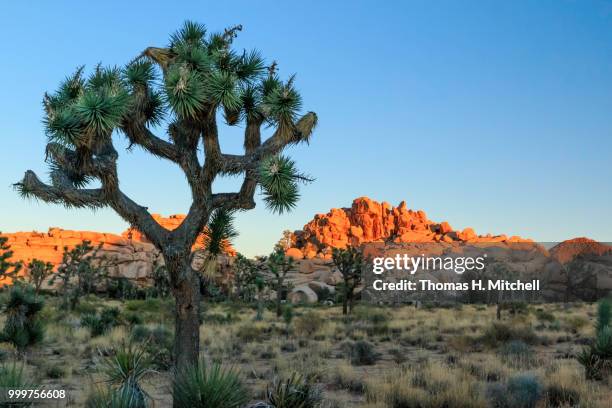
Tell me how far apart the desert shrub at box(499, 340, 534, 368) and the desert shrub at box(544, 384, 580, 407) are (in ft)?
12.7

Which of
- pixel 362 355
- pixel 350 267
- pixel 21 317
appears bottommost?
pixel 362 355

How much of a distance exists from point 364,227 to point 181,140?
129589 mm

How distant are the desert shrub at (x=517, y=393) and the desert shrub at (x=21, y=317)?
36.5 ft

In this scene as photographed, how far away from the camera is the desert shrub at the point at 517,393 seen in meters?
9.33

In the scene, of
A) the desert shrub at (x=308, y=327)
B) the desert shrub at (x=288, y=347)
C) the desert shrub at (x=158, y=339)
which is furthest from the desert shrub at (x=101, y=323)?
the desert shrub at (x=308, y=327)

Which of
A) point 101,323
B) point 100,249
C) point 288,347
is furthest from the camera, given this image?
point 100,249

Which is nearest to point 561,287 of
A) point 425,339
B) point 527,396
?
point 425,339

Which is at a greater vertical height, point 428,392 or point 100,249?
point 100,249

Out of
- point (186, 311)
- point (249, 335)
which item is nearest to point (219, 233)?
point (186, 311)

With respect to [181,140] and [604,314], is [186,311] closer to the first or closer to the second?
[181,140]

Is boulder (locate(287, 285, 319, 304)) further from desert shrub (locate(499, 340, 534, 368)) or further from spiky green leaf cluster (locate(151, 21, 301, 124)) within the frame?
spiky green leaf cluster (locate(151, 21, 301, 124))

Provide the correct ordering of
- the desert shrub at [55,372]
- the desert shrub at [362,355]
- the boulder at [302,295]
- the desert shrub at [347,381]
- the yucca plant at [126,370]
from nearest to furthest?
the yucca plant at [126,370] < the desert shrub at [347,381] < the desert shrub at [55,372] < the desert shrub at [362,355] < the boulder at [302,295]

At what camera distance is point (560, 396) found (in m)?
10.0

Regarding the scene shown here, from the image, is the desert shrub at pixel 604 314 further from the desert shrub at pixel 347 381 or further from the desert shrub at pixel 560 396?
the desert shrub at pixel 347 381
